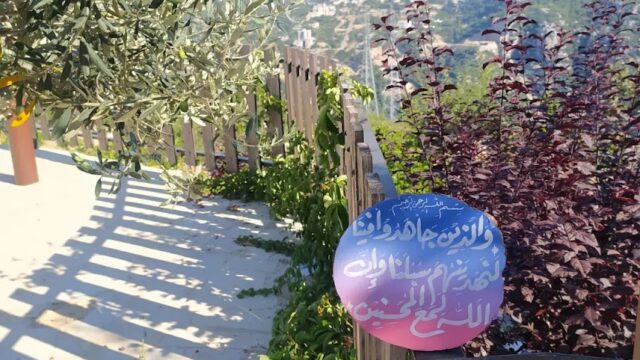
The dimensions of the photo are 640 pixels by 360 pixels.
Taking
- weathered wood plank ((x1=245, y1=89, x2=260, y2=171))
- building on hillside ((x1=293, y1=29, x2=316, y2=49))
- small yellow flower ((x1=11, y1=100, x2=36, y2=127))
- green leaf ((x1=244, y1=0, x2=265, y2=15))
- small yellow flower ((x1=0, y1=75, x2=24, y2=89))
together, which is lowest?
weathered wood plank ((x1=245, y1=89, x2=260, y2=171))

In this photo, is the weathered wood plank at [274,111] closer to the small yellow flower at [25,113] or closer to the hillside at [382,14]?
the hillside at [382,14]

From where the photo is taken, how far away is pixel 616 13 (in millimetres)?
3111

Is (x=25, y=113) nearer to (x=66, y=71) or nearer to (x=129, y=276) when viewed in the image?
(x=66, y=71)

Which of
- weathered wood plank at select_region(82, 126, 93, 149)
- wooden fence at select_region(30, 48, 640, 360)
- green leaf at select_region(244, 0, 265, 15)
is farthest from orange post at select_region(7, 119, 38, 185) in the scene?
green leaf at select_region(244, 0, 265, 15)

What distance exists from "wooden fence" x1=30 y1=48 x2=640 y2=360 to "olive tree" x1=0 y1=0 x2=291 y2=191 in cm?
23

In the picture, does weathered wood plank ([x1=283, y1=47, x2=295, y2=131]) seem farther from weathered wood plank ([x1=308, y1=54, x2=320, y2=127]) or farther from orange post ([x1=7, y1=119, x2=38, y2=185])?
orange post ([x1=7, y1=119, x2=38, y2=185])

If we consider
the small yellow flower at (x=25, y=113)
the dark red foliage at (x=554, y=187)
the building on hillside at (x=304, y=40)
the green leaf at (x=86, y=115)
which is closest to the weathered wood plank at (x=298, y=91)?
the building on hillside at (x=304, y=40)

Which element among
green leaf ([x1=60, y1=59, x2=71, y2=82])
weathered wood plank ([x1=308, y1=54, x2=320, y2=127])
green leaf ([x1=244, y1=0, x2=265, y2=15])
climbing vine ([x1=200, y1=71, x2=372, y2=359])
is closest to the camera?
green leaf ([x1=60, y1=59, x2=71, y2=82])

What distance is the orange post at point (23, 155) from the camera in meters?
7.19

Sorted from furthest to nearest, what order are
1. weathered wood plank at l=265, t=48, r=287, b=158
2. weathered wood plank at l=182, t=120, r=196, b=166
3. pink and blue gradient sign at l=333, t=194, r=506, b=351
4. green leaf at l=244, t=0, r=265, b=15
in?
weathered wood plank at l=182, t=120, r=196, b=166 → weathered wood plank at l=265, t=48, r=287, b=158 → green leaf at l=244, t=0, r=265, b=15 → pink and blue gradient sign at l=333, t=194, r=506, b=351

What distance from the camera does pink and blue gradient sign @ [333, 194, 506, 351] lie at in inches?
58.5

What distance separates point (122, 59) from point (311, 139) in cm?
347

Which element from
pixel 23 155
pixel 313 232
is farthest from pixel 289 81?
pixel 23 155

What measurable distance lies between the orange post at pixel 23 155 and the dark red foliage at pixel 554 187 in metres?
5.36
